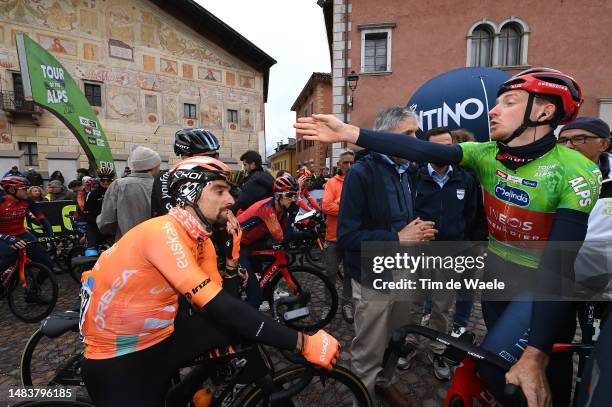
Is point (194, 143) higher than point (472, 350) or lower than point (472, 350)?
higher

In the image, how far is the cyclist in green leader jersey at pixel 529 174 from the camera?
1.26 metres

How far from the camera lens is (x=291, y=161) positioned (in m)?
54.8

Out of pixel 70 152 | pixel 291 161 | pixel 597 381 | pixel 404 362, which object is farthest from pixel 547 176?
pixel 291 161

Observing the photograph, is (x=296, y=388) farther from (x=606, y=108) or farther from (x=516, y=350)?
(x=606, y=108)

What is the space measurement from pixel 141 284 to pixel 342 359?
2452 millimetres

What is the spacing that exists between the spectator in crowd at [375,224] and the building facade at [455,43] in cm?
1314

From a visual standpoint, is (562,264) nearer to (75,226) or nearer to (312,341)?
(312,341)

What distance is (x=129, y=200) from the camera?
357 cm

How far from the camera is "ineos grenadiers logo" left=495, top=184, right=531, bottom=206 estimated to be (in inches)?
58.5

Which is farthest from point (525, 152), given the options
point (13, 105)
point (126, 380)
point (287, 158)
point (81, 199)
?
point (287, 158)

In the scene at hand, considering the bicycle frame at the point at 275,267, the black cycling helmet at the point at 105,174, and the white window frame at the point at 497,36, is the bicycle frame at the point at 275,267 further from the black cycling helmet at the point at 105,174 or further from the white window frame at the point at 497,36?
the white window frame at the point at 497,36

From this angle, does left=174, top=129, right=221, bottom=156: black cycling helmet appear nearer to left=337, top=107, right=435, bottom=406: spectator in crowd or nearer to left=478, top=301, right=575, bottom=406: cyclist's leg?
left=337, top=107, right=435, bottom=406: spectator in crowd

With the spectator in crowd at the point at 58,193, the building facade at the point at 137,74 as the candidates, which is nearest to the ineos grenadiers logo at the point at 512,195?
the spectator in crowd at the point at 58,193

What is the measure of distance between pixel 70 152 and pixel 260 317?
2198 cm
